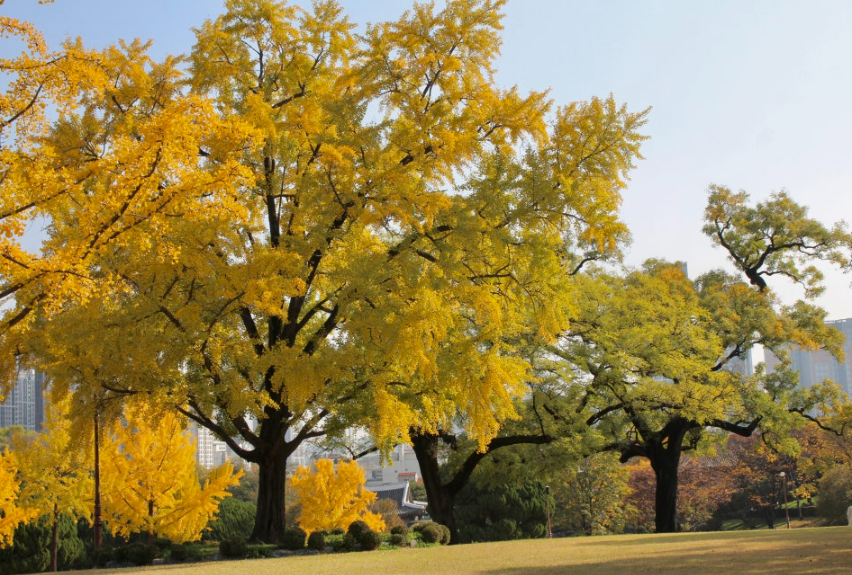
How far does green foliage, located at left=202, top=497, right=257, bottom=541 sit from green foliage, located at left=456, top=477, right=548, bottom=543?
924 centimetres

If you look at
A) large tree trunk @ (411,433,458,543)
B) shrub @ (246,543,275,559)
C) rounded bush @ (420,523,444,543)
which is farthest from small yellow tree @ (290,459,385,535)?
shrub @ (246,543,275,559)

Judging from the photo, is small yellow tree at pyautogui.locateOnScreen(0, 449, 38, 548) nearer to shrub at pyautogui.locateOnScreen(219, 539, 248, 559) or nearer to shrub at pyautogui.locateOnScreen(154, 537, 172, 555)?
shrub at pyautogui.locateOnScreen(154, 537, 172, 555)

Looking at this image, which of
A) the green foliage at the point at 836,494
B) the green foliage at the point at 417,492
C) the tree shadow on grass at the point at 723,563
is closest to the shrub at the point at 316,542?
the tree shadow on grass at the point at 723,563

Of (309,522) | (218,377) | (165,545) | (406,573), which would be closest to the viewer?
(406,573)

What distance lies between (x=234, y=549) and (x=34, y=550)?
14780 millimetres

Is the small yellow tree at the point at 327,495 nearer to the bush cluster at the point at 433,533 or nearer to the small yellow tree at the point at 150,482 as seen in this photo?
the small yellow tree at the point at 150,482

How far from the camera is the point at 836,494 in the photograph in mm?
38688

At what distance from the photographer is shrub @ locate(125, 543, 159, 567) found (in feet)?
50.8

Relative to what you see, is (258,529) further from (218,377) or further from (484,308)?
(484,308)

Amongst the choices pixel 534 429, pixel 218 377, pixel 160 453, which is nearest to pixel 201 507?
pixel 160 453

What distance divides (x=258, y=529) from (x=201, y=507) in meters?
4.67

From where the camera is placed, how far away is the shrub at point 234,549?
15.3 metres

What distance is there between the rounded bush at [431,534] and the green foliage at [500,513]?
1566cm

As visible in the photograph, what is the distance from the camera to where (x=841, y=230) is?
24594 mm
